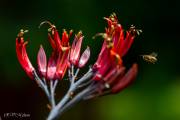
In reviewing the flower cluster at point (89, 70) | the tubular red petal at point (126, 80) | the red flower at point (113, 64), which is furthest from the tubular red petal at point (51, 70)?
the tubular red petal at point (126, 80)

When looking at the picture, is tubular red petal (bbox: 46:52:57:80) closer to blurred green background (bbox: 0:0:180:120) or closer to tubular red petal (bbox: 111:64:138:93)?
tubular red petal (bbox: 111:64:138:93)

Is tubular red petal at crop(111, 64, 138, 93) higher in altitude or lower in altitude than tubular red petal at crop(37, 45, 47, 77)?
higher

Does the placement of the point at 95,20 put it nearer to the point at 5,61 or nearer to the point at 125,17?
the point at 125,17

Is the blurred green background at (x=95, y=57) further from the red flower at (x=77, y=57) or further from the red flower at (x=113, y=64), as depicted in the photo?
the red flower at (x=113, y=64)

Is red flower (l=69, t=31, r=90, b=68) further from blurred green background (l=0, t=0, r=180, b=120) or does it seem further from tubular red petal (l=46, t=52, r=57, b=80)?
blurred green background (l=0, t=0, r=180, b=120)

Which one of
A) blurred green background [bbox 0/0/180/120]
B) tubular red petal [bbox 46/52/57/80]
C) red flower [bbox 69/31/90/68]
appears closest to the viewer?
tubular red petal [bbox 46/52/57/80]

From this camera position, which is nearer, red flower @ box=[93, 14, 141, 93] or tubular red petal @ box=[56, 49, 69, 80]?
red flower @ box=[93, 14, 141, 93]

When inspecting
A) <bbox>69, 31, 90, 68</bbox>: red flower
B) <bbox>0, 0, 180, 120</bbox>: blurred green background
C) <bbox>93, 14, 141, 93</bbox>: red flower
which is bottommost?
<bbox>0, 0, 180, 120</bbox>: blurred green background

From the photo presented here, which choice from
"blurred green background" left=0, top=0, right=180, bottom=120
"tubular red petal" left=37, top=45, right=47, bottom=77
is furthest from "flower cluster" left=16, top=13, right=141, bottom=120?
"blurred green background" left=0, top=0, right=180, bottom=120

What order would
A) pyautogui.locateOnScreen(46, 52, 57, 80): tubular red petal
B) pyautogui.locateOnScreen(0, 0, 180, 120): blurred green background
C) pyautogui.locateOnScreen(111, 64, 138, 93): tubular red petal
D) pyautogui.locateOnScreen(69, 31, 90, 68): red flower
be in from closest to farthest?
pyautogui.locateOnScreen(111, 64, 138, 93): tubular red petal
pyautogui.locateOnScreen(46, 52, 57, 80): tubular red petal
pyautogui.locateOnScreen(69, 31, 90, 68): red flower
pyautogui.locateOnScreen(0, 0, 180, 120): blurred green background
